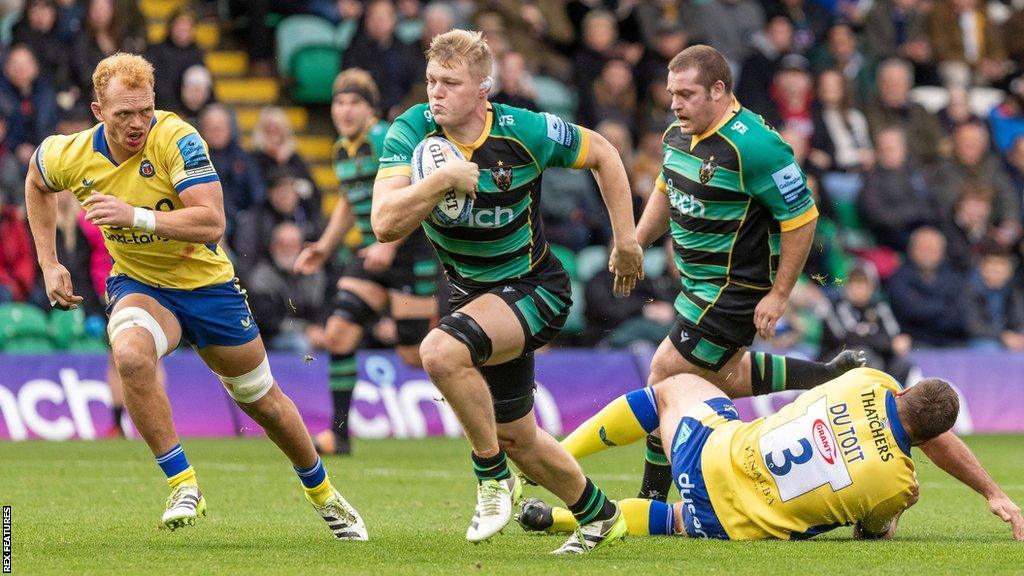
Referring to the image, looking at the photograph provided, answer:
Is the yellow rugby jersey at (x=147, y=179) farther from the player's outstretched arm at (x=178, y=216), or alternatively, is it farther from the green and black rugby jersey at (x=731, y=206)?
the green and black rugby jersey at (x=731, y=206)

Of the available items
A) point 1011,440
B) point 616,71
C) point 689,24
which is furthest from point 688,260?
point 689,24

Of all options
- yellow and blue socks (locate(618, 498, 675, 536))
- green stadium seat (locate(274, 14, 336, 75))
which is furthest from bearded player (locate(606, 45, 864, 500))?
green stadium seat (locate(274, 14, 336, 75))

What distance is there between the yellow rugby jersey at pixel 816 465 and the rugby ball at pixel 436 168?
165cm

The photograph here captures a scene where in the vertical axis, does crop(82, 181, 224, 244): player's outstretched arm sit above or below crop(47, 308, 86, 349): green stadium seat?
above

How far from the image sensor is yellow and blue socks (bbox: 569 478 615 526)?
7789 mm

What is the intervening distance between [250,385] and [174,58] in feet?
30.2

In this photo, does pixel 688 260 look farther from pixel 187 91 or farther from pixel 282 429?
pixel 187 91

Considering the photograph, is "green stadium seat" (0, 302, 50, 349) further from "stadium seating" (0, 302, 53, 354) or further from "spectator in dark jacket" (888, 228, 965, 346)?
"spectator in dark jacket" (888, 228, 965, 346)

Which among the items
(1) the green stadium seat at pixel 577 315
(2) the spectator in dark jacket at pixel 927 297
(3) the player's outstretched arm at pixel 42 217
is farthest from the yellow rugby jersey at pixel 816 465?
(2) the spectator in dark jacket at pixel 927 297

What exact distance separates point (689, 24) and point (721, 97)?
479 inches

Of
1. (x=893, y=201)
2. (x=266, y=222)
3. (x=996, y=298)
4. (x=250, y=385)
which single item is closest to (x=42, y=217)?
(x=250, y=385)

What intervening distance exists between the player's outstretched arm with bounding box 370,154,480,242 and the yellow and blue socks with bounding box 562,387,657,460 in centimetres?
192

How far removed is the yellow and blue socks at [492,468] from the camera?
7555 millimetres

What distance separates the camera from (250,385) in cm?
823
